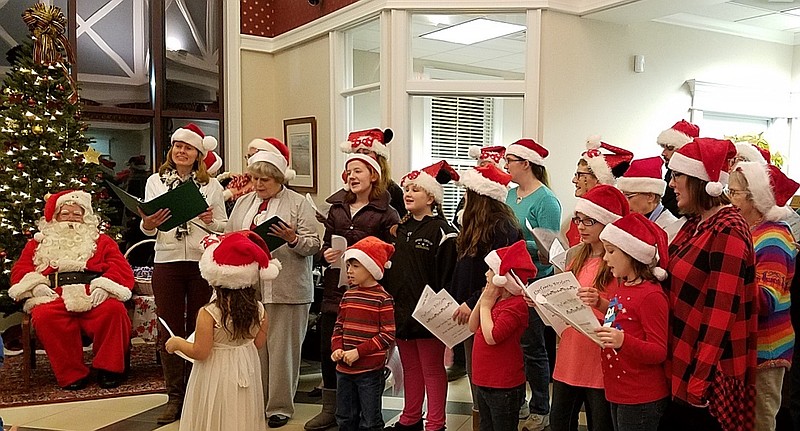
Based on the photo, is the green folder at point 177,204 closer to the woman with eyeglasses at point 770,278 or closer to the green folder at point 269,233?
the green folder at point 269,233

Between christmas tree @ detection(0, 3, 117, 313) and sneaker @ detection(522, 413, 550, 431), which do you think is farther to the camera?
christmas tree @ detection(0, 3, 117, 313)

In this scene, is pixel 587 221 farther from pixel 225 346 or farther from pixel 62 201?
pixel 62 201

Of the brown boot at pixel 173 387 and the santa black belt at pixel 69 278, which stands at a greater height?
the santa black belt at pixel 69 278

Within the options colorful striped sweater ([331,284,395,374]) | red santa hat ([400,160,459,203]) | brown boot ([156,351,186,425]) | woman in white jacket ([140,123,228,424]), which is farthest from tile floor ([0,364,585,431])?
red santa hat ([400,160,459,203])

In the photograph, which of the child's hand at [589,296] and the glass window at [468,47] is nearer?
the child's hand at [589,296]

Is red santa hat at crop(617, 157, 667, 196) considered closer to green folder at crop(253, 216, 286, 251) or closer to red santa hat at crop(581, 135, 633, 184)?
red santa hat at crop(581, 135, 633, 184)

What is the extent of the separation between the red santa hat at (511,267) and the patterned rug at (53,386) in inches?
→ 103

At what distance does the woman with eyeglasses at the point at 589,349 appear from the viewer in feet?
7.98

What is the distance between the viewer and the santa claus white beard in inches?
173

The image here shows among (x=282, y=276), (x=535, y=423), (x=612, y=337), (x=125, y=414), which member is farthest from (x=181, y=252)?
(x=612, y=337)

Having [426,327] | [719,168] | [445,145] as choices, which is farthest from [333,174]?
[719,168]

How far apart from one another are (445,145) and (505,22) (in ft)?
3.75

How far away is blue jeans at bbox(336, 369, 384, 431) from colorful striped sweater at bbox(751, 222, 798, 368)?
1.51m

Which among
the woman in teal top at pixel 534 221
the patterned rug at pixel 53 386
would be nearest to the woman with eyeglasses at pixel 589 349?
the woman in teal top at pixel 534 221
